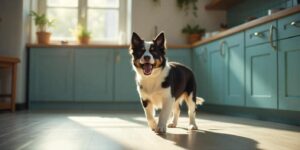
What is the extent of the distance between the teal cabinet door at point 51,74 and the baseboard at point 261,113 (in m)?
2.10

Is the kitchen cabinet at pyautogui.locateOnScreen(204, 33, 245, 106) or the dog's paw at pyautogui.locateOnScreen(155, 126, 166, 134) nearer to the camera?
the dog's paw at pyautogui.locateOnScreen(155, 126, 166, 134)

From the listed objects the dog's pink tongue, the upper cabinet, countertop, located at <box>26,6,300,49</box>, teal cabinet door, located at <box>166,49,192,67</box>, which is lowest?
the dog's pink tongue

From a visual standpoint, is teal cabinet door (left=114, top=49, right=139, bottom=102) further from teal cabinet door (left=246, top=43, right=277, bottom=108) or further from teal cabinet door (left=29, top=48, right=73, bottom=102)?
teal cabinet door (left=246, top=43, right=277, bottom=108)

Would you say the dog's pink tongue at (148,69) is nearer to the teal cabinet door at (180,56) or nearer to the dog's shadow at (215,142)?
the dog's shadow at (215,142)

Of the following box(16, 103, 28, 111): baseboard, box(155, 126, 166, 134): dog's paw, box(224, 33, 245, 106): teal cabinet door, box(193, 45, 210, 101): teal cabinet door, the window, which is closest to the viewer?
box(155, 126, 166, 134): dog's paw

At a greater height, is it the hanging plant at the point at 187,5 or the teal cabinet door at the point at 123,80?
the hanging plant at the point at 187,5

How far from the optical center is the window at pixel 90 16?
19.6 ft

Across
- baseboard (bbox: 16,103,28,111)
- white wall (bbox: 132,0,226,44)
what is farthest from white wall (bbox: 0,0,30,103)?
white wall (bbox: 132,0,226,44)

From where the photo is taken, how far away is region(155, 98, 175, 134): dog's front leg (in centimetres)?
235

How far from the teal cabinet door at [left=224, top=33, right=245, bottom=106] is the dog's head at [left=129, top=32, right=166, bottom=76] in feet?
5.71

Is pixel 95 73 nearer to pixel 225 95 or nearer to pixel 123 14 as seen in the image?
pixel 123 14

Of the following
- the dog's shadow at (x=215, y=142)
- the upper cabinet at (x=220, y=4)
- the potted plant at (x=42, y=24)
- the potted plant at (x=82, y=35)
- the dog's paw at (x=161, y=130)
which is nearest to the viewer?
the dog's shadow at (x=215, y=142)

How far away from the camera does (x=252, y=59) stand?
12.3ft

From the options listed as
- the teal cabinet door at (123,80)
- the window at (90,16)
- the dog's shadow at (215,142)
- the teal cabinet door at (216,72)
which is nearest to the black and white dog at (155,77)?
the dog's shadow at (215,142)
